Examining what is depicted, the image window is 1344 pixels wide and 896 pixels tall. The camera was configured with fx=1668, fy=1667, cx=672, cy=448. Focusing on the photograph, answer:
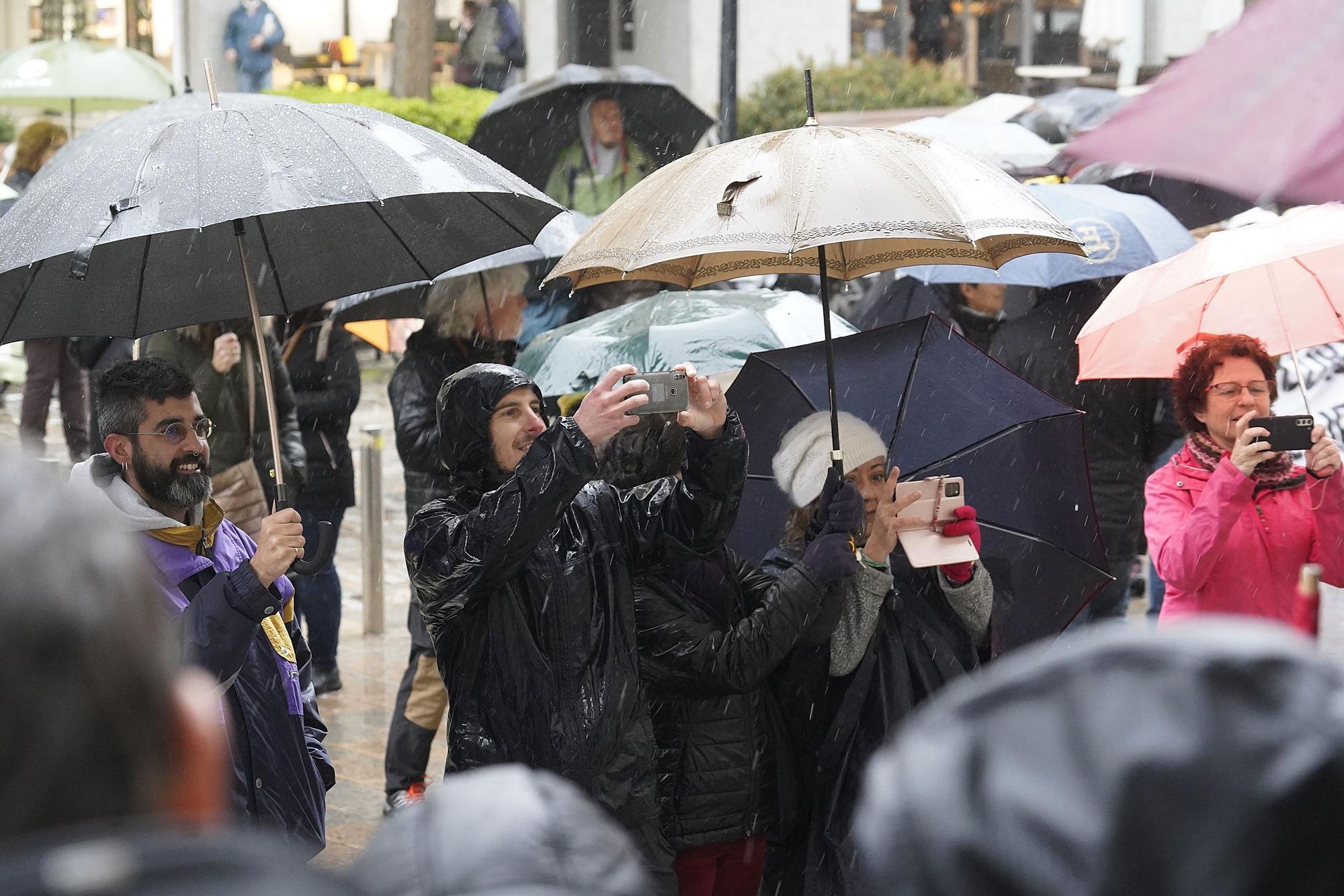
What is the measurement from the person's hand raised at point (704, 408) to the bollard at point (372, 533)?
517 centimetres

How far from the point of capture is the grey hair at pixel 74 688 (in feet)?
3.65

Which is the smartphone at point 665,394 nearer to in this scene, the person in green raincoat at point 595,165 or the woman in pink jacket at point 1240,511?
the woman in pink jacket at point 1240,511

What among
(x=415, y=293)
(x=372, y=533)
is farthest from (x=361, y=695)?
(x=415, y=293)

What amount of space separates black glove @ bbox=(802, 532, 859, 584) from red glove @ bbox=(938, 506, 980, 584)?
1.03 feet

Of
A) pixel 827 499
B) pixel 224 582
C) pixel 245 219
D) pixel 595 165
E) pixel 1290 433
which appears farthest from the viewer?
pixel 595 165

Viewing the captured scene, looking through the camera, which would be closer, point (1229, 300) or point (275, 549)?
point (275, 549)

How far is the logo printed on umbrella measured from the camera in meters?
6.63

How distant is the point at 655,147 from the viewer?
10531 mm

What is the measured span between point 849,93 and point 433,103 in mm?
5529

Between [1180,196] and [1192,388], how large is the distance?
4.03 m

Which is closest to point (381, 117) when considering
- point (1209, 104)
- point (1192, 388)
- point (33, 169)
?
point (1209, 104)

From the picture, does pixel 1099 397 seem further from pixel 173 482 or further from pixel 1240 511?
pixel 173 482

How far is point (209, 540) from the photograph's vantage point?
4.03m

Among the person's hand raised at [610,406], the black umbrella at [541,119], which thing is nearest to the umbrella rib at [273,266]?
the person's hand raised at [610,406]
